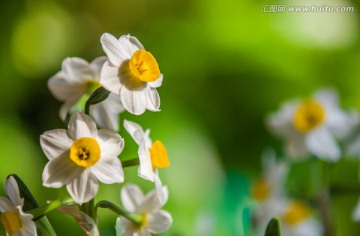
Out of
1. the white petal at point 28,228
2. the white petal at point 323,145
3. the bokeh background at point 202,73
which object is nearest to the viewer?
the white petal at point 28,228

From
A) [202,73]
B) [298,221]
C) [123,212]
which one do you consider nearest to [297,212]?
[298,221]

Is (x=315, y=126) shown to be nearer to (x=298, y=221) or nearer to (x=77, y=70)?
(x=298, y=221)

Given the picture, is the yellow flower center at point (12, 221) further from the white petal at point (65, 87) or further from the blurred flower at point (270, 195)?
the blurred flower at point (270, 195)

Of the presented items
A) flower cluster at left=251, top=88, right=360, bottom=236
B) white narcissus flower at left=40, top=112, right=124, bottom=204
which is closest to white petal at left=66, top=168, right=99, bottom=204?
white narcissus flower at left=40, top=112, right=124, bottom=204

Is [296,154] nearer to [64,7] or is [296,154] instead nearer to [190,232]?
[190,232]

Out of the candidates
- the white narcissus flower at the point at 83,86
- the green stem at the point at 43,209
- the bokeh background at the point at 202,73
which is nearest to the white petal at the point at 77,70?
the white narcissus flower at the point at 83,86

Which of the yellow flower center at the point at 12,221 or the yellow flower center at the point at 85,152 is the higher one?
the yellow flower center at the point at 85,152
